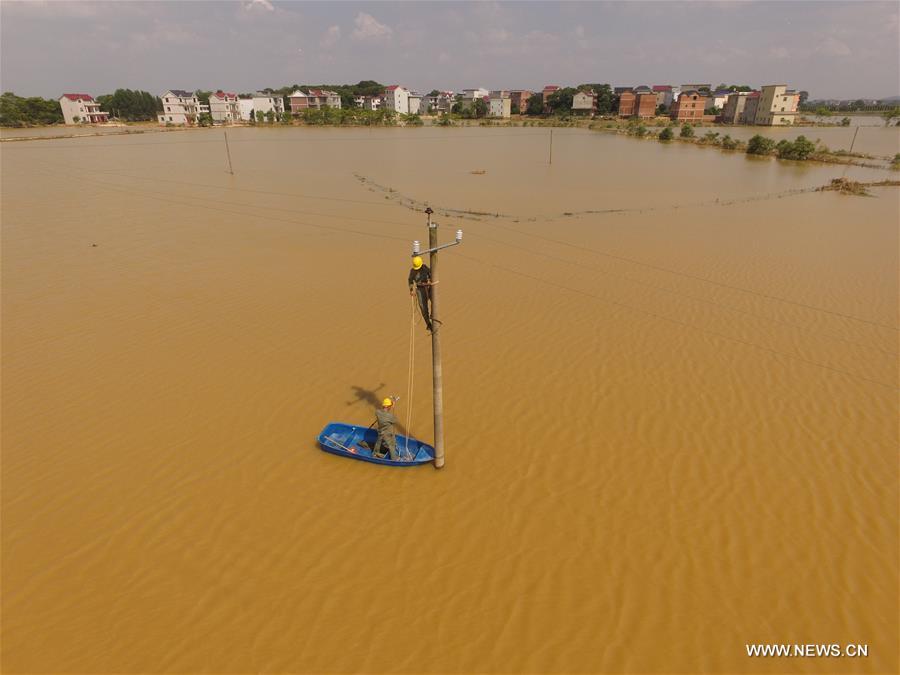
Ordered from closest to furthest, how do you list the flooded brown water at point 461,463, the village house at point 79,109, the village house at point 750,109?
the flooded brown water at point 461,463 → the village house at point 79,109 → the village house at point 750,109

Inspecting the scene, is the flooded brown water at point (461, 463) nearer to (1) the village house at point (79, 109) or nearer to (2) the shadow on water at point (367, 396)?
(2) the shadow on water at point (367, 396)

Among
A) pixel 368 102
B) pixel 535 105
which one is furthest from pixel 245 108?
pixel 535 105

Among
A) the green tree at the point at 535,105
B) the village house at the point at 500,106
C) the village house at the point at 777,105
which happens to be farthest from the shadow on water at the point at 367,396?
the green tree at the point at 535,105

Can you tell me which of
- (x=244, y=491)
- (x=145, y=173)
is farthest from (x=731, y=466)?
(x=145, y=173)

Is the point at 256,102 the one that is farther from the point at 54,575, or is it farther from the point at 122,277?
the point at 54,575

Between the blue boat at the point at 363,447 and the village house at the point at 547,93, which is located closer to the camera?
the blue boat at the point at 363,447

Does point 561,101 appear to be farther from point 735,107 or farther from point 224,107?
point 224,107
